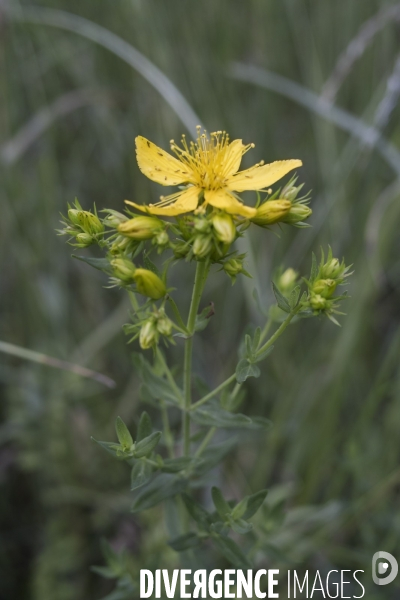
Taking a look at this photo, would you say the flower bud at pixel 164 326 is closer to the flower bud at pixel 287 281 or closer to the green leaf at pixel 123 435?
the green leaf at pixel 123 435

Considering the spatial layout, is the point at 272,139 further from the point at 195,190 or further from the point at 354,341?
the point at 195,190

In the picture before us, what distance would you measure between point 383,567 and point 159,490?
0.83 metres

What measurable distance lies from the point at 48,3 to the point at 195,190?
6.11 ft

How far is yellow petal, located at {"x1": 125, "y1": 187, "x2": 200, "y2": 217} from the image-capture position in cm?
104

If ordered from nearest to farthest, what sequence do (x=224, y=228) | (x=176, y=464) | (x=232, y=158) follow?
1. (x=224, y=228)
2. (x=176, y=464)
3. (x=232, y=158)

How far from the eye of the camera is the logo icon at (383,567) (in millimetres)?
1611

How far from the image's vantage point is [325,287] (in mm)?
1107

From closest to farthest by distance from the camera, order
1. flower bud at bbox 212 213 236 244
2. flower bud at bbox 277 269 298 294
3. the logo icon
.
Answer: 1. flower bud at bbox 212 213 236 244
2. flower bud at bbox 277 269 298 294
3. the logo icon

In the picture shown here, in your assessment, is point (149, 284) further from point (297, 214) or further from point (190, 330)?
point (297, 214)

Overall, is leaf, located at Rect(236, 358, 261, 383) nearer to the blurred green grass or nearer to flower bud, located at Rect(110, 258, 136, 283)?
flower bud, located at Rect(110, 258, 136, 283)

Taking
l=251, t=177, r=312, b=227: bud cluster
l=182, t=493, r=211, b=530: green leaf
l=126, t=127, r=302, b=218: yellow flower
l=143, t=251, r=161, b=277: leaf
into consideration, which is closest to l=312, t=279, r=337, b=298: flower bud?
l=251, t=177, r=312, b=227: bud cluster

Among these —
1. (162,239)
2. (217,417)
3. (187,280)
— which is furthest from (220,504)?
(187,280)

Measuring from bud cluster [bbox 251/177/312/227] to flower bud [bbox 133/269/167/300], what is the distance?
231mm

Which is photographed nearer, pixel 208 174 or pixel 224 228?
pixel 224 228
